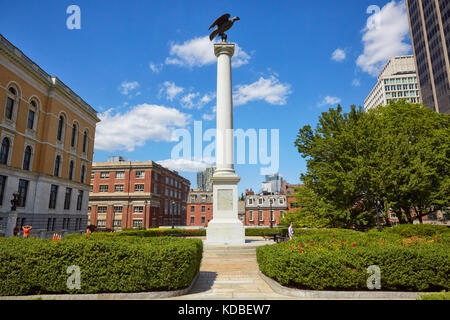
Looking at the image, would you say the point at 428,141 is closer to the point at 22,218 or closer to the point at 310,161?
the point at 310,161

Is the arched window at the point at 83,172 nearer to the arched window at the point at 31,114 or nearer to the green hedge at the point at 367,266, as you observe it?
the arched window at the point at 31,114

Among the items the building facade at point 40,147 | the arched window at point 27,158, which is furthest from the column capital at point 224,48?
the arched window at point 27,158

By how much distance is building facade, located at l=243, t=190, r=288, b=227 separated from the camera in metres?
59.1

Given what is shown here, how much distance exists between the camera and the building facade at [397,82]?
112m

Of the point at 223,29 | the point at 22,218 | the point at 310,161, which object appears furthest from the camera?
the point at 22,218

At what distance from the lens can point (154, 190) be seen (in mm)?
60531

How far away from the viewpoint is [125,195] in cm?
5784

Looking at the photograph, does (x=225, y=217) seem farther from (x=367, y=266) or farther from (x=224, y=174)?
(x=367, y=266)

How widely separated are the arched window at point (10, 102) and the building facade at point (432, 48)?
2987 inches

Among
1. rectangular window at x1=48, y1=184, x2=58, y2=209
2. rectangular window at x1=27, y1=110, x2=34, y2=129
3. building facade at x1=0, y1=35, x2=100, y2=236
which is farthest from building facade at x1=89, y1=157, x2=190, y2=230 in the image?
rectangular window at x1=27, y1=110, x2=34, y2=129

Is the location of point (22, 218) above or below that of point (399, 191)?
below

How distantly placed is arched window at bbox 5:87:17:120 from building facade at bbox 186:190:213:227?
4310 centimetres
